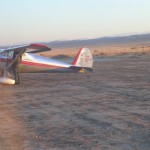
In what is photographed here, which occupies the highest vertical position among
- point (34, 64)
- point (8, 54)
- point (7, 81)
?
point (8, 54)

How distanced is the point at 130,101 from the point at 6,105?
400 cm

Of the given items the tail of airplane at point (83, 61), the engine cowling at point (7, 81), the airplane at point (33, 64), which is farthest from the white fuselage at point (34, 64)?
the engine cowling at point (7, 81)

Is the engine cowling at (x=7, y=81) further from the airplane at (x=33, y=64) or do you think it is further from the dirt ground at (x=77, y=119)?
the dirt ground at (x=77, y=119)

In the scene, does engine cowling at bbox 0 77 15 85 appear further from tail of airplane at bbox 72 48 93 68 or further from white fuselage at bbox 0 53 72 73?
tail of airplane at bbox 72 48 93 68

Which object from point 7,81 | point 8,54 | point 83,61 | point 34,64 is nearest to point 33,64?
point 34,64

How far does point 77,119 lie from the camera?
927 centimetres

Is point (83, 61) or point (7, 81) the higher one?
point (83, 61)

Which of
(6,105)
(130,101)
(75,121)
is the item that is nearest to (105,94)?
(130,101)

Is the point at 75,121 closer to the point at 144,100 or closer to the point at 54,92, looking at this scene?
the point at 144,100

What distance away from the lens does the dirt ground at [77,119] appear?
22.9ft

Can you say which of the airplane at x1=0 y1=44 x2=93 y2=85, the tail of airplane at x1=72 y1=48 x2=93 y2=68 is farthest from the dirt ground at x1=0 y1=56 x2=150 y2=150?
the tail of airplane at x1=72 y1=48 x2=93 y2=68

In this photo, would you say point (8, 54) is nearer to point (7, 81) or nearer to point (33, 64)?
point (33, 64)

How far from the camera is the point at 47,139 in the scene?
289 inches

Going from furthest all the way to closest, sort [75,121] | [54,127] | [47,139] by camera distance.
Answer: [75,121] → [54,127] → [47,139]
